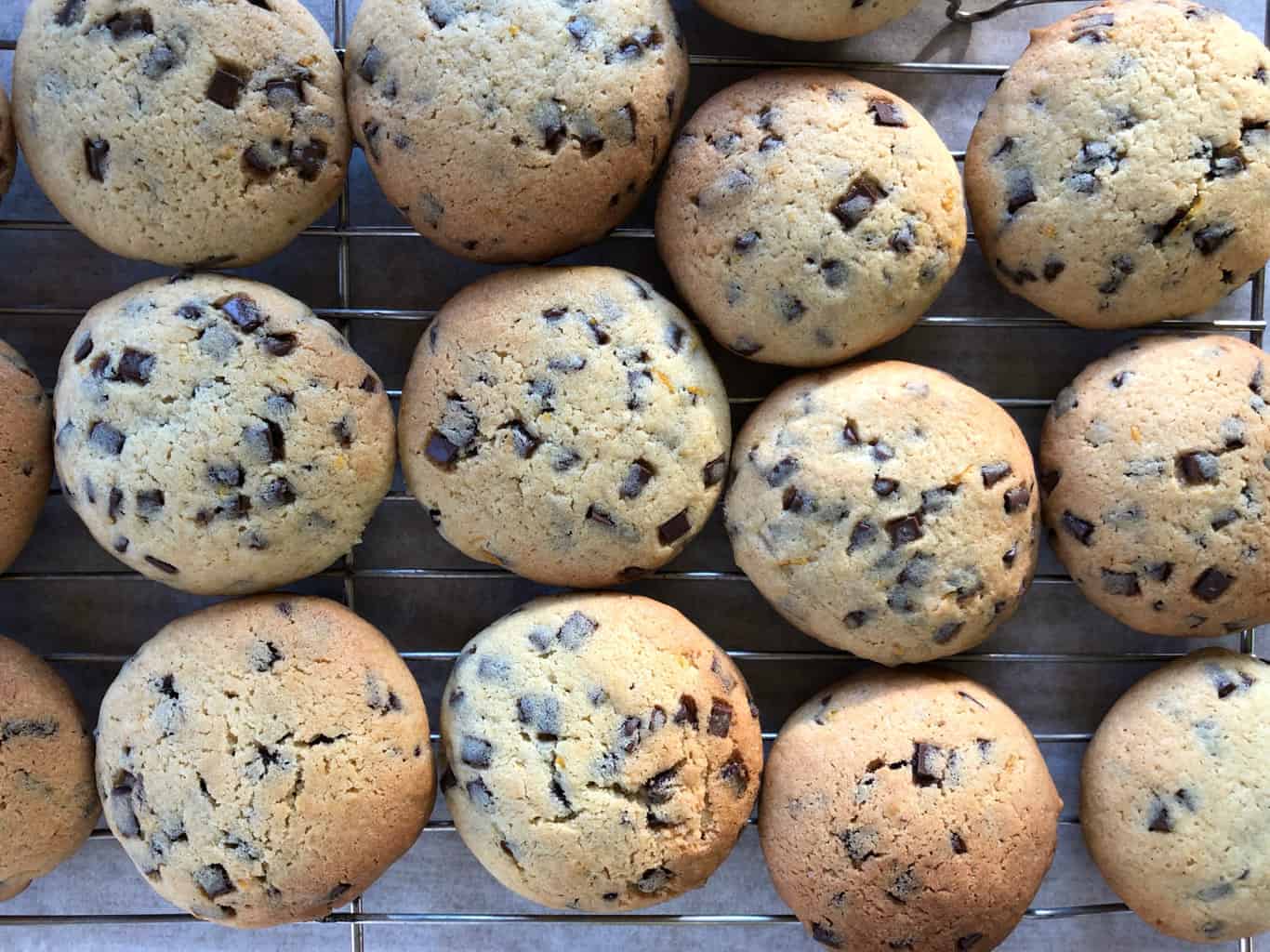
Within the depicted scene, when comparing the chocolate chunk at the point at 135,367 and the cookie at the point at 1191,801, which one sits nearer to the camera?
the chocolate chunk at the point at 135,367

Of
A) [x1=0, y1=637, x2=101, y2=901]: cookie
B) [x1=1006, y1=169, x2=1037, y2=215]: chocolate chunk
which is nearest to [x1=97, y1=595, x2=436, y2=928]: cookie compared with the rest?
[x1=0, y1=637, x2=101, y2=901]: cookie

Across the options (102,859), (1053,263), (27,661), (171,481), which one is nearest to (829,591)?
(1053,263)

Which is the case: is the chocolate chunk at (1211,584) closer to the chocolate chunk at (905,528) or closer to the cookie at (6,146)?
the chocolate chunk at (905,528)

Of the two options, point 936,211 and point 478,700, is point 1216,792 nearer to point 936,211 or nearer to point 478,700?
point 936,211

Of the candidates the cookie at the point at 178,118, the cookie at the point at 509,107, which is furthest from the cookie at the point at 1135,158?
the cookie at the point at 178,118

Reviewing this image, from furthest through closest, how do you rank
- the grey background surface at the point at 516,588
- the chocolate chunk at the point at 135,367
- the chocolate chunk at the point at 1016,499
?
the grey background surface at the point at 516,588 < the chocolate chunk at the point at 1016,499 < the chocolate chunk at the point at 135,367

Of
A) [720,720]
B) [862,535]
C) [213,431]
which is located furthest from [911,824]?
[213,431]

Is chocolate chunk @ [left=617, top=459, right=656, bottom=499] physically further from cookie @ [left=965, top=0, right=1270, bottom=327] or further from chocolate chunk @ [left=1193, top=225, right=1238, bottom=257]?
chocolate chunk @ [left=1193, top=225, right=1238, bottom=257]
